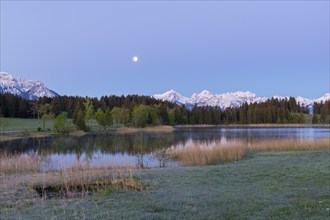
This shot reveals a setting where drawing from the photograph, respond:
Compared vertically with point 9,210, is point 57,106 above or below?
above

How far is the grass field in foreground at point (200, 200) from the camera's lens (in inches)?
302

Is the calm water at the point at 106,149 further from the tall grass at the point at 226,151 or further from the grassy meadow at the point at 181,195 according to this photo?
the grassy meadow at the point at 181,195

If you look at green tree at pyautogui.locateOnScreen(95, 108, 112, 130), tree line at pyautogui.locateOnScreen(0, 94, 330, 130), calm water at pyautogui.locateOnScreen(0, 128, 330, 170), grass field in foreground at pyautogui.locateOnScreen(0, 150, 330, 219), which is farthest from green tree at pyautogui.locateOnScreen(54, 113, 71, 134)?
grass field in foreground at pyautogui.locateOnScreen(0, 150, 330, 219)

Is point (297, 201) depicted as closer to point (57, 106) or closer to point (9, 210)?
point (9, 210)

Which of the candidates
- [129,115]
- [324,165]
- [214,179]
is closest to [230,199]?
[214,179]

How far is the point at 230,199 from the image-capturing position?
9133 millimetres

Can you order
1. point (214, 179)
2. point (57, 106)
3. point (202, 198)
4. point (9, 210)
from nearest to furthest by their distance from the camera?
1. point (9, 210)
2. point (202, 198)
3. point (214, 179)
4. point (57, 106)

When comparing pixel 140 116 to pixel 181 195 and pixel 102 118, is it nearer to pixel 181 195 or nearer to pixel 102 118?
pixel 102 118

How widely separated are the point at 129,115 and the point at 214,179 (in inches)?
3352

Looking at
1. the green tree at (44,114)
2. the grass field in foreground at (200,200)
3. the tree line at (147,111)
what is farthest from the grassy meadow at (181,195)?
the tree line at (147,111)

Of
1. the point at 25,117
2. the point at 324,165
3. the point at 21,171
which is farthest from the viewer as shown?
the point at 25,117

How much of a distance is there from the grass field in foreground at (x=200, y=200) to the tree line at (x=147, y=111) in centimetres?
6922

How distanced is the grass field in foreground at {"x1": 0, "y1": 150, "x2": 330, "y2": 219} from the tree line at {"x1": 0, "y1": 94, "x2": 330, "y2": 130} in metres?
69.2

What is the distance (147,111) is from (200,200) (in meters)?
90.2
